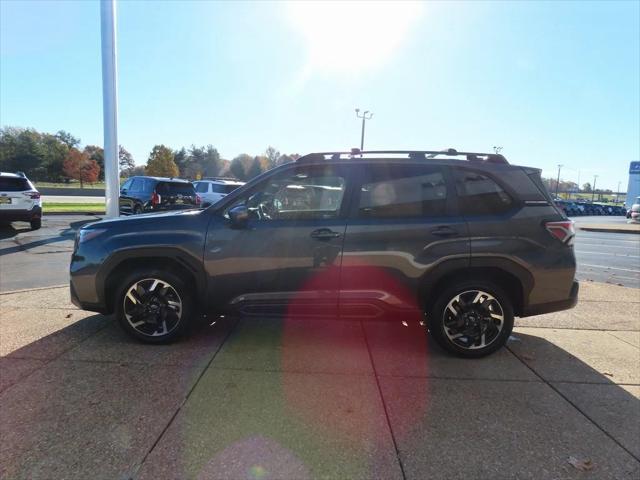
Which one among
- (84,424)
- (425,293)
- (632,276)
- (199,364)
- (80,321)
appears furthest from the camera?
(632,276)

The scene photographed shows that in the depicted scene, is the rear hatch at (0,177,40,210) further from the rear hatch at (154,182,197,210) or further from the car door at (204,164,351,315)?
the car door at (204,164,351,315)

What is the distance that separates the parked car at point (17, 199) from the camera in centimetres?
1195

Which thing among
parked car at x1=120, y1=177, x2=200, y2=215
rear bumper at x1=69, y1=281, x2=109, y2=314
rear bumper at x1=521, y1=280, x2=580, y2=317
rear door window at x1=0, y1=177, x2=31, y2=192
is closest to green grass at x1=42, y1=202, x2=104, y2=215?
parked car at x1=120, y1=177, x2=200, y2=215

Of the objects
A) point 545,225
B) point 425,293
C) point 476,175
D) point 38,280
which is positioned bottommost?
point 38,280

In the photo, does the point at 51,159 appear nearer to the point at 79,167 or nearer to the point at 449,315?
the point at 79,167

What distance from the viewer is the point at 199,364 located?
3646mm

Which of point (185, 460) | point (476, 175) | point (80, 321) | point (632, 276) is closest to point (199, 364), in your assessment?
point (185, 460)

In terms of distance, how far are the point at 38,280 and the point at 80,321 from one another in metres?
2.74

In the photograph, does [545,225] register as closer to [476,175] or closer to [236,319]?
[476,175]

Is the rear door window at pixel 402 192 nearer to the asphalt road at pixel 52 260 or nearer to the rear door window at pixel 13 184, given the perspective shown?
the asphalt road at pixel 52 260

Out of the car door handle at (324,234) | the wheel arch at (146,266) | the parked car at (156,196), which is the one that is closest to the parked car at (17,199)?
the parked car at (156,196)

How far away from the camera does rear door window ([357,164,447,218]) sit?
3891 millimetres

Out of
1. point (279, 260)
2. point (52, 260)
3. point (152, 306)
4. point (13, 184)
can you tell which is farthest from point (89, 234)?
point (13, 184)

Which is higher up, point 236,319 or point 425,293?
point 425,293
